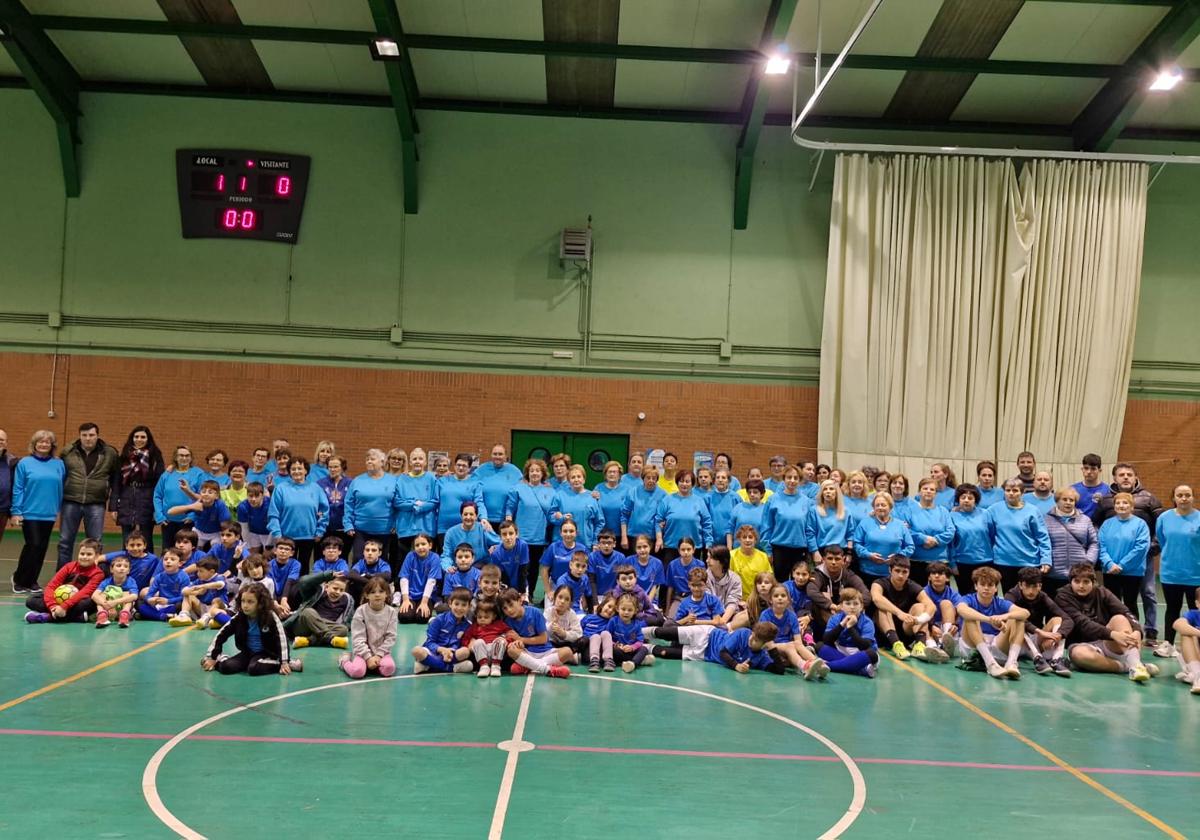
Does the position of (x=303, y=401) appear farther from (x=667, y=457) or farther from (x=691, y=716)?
(x=691, y=716)

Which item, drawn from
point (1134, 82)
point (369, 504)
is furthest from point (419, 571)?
point (1134, 82)

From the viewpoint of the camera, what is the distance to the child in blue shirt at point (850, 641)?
9.20 metres

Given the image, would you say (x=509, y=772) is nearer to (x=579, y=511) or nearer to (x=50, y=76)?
(x=579, y=511)

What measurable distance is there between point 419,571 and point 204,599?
2538 millimetres

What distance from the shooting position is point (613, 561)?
1101cm

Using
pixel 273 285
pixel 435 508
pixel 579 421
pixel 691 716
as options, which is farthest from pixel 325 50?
pixel 691 716

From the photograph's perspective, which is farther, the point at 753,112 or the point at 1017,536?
the point at 753,112

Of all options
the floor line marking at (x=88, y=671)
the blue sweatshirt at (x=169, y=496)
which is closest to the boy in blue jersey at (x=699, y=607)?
the floor line marking at (x=88, y=671)

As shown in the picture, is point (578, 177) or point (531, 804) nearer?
point (531, 804)

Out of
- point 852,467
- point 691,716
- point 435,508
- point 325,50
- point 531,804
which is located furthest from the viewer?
point 852,467

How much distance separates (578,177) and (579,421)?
487 cm

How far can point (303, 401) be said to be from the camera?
18.0 meters

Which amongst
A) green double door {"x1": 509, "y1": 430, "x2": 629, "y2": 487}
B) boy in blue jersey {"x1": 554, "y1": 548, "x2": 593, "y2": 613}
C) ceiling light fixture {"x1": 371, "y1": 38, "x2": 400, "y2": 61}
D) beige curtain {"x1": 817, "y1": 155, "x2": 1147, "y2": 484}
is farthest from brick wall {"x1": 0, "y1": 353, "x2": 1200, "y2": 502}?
boy in blue jersey {"x1": 554, "y1": 548, "x2": 593, "y2": 613}

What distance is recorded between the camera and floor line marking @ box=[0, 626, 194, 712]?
284 inches
